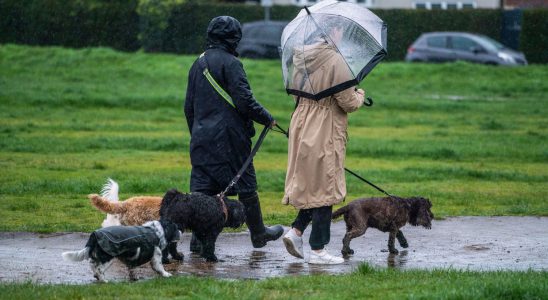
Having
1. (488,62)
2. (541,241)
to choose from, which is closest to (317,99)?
(541,241)

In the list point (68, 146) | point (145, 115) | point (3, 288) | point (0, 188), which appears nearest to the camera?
point (3, 288)

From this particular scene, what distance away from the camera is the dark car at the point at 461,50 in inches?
1417

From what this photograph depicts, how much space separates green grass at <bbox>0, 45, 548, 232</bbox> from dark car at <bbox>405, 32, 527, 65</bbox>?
311cm

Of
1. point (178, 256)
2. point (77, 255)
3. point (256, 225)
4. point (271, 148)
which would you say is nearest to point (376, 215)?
point (256, 225)

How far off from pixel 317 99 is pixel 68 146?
10.5 meters

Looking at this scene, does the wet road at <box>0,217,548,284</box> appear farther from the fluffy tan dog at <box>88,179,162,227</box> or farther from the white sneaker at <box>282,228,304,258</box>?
the fluffy tan dog at <box>88,179,162,227</box>

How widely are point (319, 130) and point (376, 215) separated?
1.24 meters

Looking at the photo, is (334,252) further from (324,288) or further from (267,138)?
(267,138)

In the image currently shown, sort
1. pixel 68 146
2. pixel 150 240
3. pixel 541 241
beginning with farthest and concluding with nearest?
pixel 68 146 < pixel 541 241 < pixel 150 240

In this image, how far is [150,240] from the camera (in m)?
7.98

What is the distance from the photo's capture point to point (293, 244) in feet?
29.5

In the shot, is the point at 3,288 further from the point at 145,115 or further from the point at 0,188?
the point at 145,115

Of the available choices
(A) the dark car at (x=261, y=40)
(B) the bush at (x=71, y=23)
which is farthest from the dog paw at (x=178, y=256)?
(B) the bush at (x=71, y=23)

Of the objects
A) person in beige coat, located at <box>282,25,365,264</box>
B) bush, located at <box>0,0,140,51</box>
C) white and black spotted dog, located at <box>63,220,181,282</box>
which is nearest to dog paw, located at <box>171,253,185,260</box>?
white and black spotted dog, located at <box>63,220,181,282</box>
